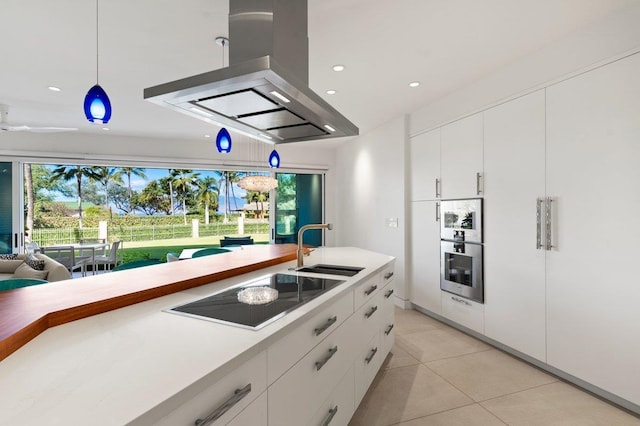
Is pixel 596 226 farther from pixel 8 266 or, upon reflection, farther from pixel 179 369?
pixel 8 266

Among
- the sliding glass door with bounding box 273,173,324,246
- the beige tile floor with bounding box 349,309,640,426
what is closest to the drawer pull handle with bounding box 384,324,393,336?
the beige tile floor with bounding box 349,309,640,426

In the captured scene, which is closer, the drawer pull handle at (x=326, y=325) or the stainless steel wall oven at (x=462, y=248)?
the drawer pull handle at (x=326, y=325)

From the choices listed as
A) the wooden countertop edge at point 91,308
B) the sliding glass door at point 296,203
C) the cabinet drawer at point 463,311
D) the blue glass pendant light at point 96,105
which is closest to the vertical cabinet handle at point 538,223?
the cabinet drawer at point 463,311

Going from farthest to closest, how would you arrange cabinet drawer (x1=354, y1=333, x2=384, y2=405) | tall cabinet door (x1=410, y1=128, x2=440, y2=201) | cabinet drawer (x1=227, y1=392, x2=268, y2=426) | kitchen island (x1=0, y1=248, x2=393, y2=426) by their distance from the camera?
tall cabinet door (x1=410, y1=128, x2=440, y2=201), cabinet drawer (x1=354, y1=333, x2=384, y2=405), cabinet drawer (x1=227, y1=392, x2=268, y2=426), kitchen island (x1=0, y1=248, x2=393, y2=426)

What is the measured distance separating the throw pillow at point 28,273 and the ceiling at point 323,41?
1949 mm

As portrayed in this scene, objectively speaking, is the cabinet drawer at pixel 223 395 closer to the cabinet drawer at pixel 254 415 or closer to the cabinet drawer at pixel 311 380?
the cabinet drawer at pixel 254 415

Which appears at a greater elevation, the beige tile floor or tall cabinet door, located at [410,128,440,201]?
tall cabinet door, located at [410,128,440,201]

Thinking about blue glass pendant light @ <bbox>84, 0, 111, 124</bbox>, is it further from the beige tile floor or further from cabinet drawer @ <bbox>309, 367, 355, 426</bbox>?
the beige tile floor

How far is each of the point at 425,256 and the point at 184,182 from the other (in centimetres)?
659

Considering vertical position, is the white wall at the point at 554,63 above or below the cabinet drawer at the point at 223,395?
above

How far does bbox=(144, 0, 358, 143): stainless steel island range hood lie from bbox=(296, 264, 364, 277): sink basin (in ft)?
3.40

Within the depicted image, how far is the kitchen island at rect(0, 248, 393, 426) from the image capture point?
0.66 m

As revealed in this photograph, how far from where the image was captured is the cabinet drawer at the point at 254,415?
35.7 inches

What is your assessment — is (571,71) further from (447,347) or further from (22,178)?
(22,178)
